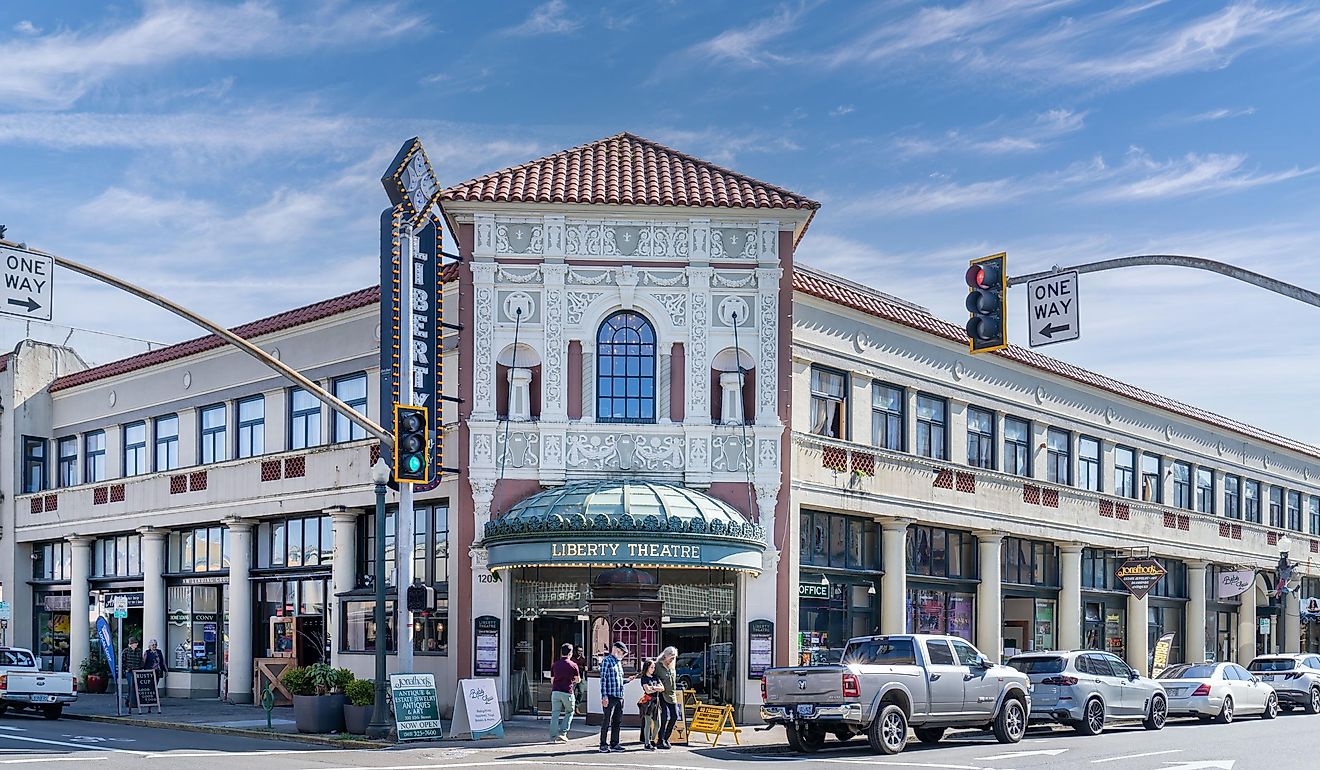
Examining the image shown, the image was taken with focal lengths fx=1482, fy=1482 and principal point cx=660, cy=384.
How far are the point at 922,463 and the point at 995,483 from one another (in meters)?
3.29

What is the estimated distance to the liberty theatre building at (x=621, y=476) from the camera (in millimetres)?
27500

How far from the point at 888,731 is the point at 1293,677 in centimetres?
1703

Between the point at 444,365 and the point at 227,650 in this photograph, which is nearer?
the point at 444,365

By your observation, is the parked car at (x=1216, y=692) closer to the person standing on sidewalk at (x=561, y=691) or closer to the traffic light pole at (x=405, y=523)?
the person standing on sidewalk at (x=561, y=691)

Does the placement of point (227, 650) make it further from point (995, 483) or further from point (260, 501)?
point (995, 483)

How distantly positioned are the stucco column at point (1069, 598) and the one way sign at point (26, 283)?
2663 cm

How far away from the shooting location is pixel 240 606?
115 ft

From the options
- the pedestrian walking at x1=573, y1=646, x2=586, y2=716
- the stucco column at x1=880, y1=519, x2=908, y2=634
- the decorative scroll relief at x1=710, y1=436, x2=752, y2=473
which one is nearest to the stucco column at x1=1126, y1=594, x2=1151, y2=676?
the stucco column at x1=880, y1=519, x2=908, y2=634

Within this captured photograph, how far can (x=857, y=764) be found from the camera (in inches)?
806

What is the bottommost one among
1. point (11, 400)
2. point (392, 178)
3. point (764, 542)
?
point (764, 542)

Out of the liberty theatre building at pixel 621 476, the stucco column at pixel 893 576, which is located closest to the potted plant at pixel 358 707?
the liberty theatre building at pixel 621 476

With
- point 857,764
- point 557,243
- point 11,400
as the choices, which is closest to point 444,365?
point 557,243

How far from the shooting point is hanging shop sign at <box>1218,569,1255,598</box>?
43.7m

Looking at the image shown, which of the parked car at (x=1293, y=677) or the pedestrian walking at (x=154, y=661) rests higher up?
the pedestrian walking at (x=154, y=661)
